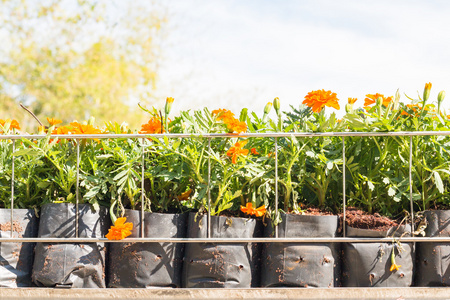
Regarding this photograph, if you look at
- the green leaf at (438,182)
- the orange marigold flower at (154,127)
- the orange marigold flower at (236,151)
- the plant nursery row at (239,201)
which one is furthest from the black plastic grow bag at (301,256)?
the orange marigold flower at (154,127)

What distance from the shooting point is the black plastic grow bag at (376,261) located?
1852mm

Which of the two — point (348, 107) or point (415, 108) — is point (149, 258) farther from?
point (415, 108)

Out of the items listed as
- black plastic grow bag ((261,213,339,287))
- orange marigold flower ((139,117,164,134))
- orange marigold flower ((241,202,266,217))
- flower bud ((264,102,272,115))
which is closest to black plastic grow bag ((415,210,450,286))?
black plastic grow bag ((261,213,339,287))

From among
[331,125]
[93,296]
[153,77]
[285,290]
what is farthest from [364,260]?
[153,77]

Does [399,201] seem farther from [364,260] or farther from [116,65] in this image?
[116,65]

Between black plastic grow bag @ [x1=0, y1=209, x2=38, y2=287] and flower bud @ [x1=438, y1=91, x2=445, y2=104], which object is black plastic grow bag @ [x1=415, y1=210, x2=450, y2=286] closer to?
flower bud @ [x1=438, y1=91, x2=445, y2=104]

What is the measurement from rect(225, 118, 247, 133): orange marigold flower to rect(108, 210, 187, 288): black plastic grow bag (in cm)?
42

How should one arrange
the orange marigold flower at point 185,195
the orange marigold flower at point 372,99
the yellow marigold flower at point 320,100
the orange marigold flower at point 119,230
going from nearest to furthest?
the orange marigold flower at point 119,230
the yellow marigold flower at point 320,100
the orange marigold flower at point 185,195
the orange marigold flower at point 372,99

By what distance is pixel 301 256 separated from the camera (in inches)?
72.0

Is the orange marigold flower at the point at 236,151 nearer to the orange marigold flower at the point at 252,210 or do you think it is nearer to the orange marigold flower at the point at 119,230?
the orange marigold flower at the point at 252,210

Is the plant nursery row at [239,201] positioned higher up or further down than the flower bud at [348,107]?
further down

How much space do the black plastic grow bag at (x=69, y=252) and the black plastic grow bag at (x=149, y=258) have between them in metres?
0.06

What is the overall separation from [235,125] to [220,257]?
1.65ft

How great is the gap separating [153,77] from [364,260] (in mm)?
7840
